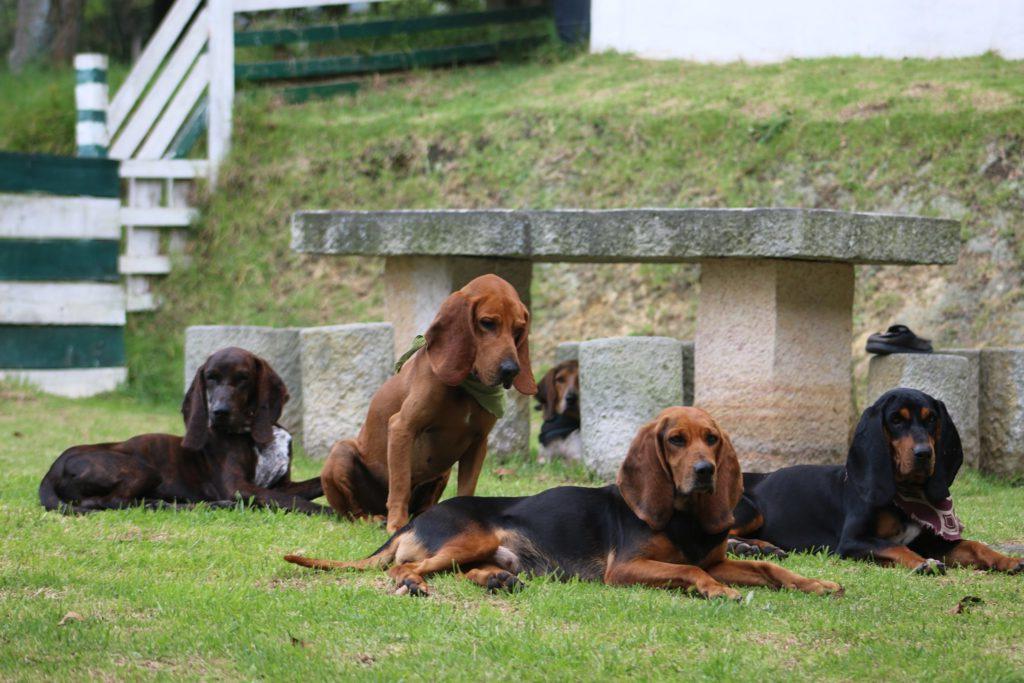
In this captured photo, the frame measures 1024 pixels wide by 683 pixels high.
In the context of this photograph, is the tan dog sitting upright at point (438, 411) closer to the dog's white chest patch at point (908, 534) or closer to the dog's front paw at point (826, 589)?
the dog's front paw at point (826, 589)

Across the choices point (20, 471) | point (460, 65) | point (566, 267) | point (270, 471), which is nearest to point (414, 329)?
point (270, 471)

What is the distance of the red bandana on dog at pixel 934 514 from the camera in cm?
656

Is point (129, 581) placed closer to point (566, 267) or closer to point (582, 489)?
point (582, 489)

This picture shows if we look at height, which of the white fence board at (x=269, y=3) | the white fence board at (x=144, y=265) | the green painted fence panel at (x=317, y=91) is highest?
the white fence board at (x=269, y=3)

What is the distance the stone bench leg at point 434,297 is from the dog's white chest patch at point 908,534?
12.7ft

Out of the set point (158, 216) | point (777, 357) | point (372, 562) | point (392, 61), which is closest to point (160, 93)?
point (158, 216)

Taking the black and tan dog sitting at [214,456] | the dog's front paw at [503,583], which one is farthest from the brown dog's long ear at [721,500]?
the black and tan dog sitting at [214,456]

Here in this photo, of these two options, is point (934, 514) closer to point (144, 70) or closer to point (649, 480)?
point (649, 480)

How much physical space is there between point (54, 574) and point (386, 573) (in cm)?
141

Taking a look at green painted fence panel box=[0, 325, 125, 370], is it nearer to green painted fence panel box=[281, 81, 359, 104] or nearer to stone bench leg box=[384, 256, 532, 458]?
green painted fence panel box=[281, 81, 359, 104]

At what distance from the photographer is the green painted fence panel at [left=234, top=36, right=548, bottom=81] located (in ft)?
60.3

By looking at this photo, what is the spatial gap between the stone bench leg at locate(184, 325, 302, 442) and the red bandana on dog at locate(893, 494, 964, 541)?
5.22 m

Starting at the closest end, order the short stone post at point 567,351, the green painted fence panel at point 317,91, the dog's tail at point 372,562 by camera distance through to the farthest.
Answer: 1. the dog's tail at point 372,562
2. the short stone post at point 567,351
3. the green painted fence panel at point 317,91

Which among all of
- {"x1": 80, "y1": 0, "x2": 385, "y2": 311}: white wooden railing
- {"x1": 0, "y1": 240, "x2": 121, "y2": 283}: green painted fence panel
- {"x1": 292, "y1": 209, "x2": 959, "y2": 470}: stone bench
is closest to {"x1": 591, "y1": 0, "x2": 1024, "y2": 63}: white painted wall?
{"x1": 80, "y1": 0, "x2": 385, "y2": 311}: white wooden railing
